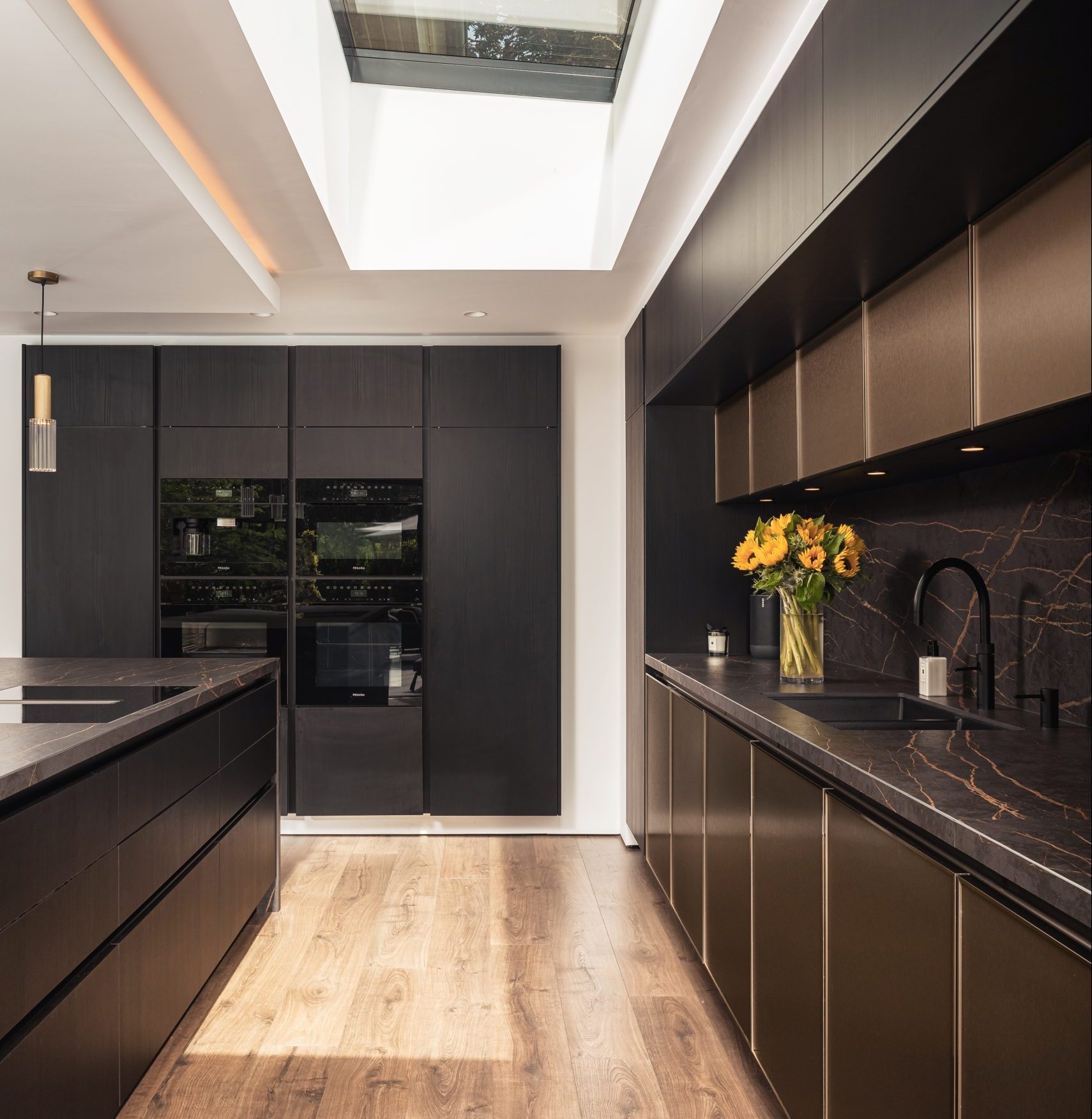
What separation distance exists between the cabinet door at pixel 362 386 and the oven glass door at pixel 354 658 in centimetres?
70

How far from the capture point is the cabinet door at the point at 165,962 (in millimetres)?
2004

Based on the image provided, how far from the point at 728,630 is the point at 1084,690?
5.98ft

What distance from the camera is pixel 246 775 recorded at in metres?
3.03

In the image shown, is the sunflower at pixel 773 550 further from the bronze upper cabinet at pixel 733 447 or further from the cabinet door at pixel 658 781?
the cabinet door at pixel 658 781

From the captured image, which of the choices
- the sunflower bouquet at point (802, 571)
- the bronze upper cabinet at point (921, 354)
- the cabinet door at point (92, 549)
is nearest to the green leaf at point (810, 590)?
the sunflower bouquet at point (802, 571)

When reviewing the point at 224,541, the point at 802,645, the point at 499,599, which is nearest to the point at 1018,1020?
the point at 802,645

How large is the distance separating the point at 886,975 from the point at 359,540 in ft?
11.0

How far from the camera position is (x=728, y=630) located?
12.0 feet

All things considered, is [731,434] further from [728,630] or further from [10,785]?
[10,785]

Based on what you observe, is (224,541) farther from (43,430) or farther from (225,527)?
(43,430)

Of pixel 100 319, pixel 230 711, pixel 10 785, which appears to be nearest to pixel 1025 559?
pixel 10 785

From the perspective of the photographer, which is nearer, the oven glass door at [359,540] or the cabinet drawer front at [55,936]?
the cabinet drawer front at [55,936]

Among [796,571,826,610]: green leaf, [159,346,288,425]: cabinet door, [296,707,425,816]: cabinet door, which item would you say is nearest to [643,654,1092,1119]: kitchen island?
[796,571,826,610]: green leaf

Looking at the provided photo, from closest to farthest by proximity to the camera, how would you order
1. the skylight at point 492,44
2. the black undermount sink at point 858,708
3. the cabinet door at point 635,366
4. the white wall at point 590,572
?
the black undermount sink at point 858,708 < the skylight at point 492,44 < the cabinet door at point 635,366 < the white wall at point 590,572
